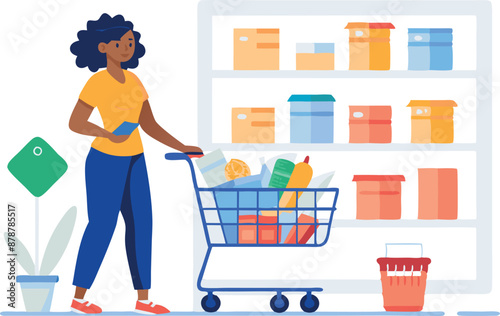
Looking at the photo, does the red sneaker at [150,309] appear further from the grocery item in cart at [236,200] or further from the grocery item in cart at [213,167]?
the grocery item in cart at [213,167]

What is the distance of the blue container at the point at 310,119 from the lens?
4.97 m

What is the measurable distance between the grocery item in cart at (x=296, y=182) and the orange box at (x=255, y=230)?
0.34 ft

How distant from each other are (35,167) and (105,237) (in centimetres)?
69

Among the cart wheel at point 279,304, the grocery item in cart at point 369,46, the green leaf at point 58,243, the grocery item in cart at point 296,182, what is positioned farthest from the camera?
the grocery item in cart at point 369,46

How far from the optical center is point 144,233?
469 centimetres

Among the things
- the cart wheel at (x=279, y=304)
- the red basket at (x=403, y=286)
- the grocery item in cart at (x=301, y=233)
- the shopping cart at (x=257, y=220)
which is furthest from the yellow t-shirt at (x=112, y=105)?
the red basket at (x=403, y=286)

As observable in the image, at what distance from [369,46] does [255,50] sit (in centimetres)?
66

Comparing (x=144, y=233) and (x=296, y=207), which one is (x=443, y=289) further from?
(x=144, y=233)

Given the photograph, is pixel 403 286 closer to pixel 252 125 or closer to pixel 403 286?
pixel 403 286

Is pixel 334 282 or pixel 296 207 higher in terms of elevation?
pixel 296 207

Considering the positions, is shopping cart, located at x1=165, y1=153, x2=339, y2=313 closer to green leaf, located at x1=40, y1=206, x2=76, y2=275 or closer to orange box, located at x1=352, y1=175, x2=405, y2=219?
orange box, located at x1=352, y1=175, x2=405, y2=219

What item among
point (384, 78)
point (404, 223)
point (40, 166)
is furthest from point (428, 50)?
point (40, 166)

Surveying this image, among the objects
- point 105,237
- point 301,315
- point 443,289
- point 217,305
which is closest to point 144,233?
point 105,237

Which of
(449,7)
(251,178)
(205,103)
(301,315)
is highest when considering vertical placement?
(449,7)
